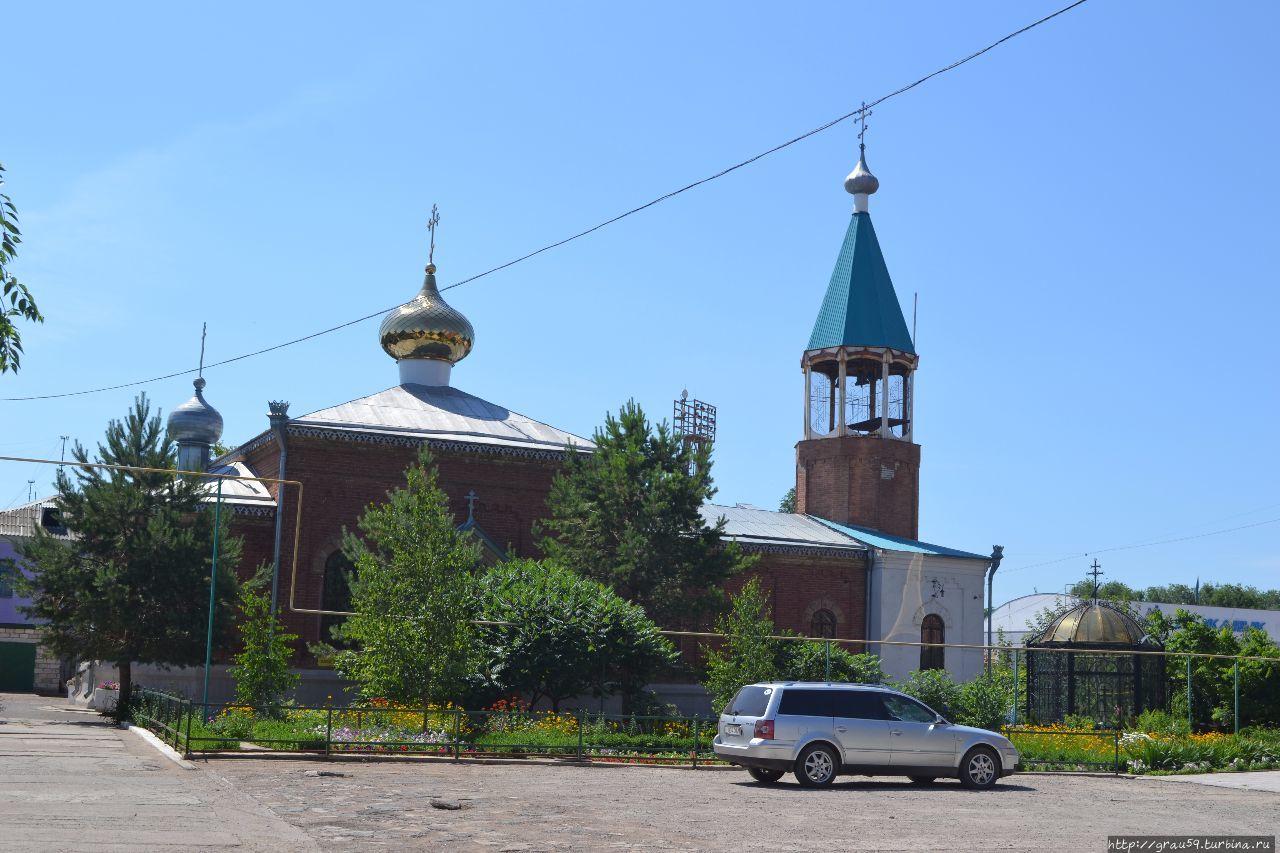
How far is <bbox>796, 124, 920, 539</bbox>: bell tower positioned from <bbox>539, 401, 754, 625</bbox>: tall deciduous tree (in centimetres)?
1001

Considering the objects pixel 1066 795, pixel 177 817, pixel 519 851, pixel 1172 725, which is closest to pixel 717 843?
pixel 519 851

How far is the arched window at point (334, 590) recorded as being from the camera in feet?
97.1

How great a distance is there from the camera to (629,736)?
2148 centimetres

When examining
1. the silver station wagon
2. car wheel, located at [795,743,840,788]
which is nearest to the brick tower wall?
the silver station wagon

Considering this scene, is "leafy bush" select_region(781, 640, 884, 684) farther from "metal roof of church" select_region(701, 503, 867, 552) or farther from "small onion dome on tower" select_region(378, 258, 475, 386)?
"small onion dome on tower" select_region(378, 258, 475, 386)

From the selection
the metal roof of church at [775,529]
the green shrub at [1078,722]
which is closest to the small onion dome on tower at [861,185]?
the metal roof of church at [775,529]

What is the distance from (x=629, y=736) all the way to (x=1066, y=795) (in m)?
6.98

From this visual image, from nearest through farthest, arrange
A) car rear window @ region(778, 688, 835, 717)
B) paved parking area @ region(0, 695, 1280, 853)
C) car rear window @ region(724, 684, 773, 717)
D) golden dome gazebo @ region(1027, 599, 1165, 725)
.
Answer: paved parking area @ region(0, 695, 1280, 853) < car rear window @ region(778, 688, 835, 717) < car rear window @ region(724, 684, 773, 717) < golden dome gazebo @ region(1027, 599, 1165, 725)

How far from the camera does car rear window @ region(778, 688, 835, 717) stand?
17750 mm

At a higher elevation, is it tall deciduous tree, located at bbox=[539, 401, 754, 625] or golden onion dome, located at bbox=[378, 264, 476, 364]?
golden onion dome, located at bbox=[378, 264, 476, 364]

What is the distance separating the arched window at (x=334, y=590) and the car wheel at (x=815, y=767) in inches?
579

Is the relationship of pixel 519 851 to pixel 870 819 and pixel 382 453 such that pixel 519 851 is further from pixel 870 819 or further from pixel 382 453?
pixel 382 453

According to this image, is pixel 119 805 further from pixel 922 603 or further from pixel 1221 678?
pixel 922 603

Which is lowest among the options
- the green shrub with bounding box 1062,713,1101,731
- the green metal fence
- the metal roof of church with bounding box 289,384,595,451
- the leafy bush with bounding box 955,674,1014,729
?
the green metal fence
